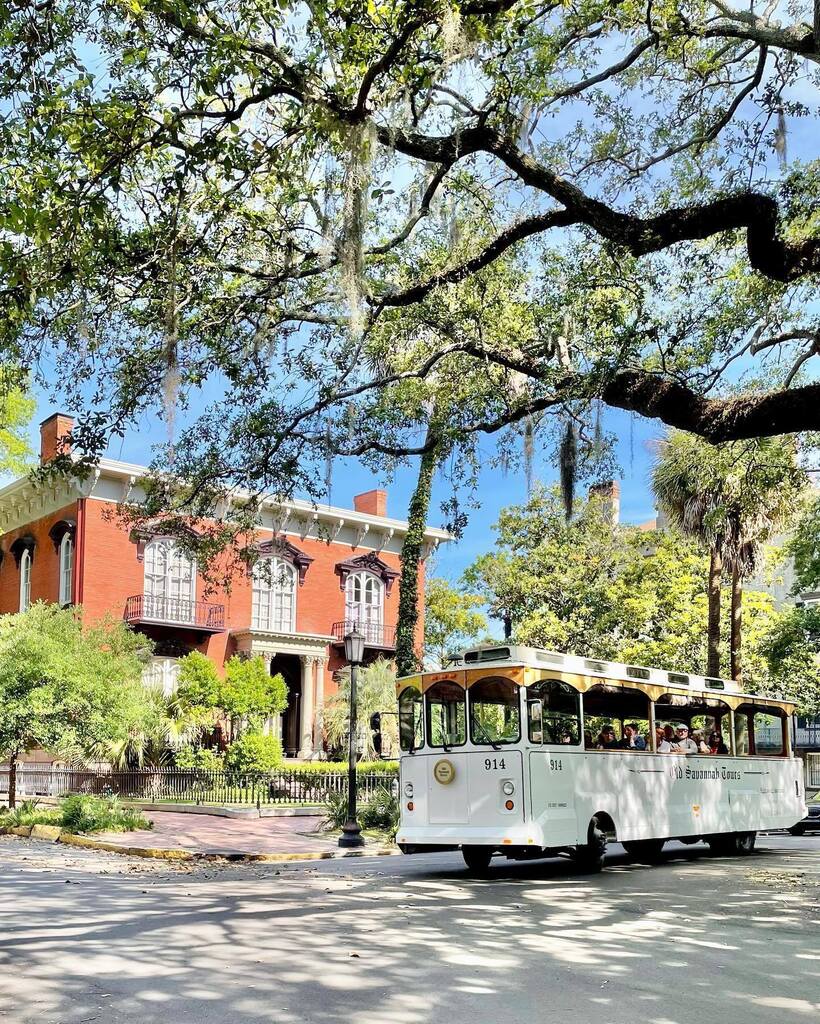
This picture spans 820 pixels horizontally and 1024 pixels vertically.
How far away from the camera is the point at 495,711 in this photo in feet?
49.5

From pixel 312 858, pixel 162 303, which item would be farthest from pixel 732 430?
pixel 312 858

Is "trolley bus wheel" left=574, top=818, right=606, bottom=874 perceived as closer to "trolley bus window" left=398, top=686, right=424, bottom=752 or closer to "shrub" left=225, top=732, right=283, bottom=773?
"trolley bus window" left=398, top=686, right=424, bottom=752

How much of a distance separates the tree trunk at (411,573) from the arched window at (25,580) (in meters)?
22.1

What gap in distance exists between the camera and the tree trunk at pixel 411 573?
22.7 meters

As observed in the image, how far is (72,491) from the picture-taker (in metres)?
36.9

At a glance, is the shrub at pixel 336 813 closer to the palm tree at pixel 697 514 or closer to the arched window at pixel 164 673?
the palm tree at pixel 697 514

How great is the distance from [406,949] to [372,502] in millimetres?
39518

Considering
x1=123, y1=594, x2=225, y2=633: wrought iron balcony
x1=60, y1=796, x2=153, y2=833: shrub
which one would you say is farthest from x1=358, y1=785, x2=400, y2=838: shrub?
x1=123, y1=594, x2=225, y2=633: wrought iron balcony

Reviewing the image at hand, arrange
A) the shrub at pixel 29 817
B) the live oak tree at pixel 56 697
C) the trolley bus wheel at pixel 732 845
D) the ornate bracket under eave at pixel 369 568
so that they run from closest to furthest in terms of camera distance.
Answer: the trolley bus wheel at pixel 732 845, the shrub at pixel 29 817, the live oak tree at pixel 56 697, the ornate bracket under eave at pixel 369 568

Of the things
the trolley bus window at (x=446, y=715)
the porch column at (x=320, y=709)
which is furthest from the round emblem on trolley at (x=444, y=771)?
the porch column at (x=320, y=709)

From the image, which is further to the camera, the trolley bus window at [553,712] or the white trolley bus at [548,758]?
the trolley bus window at [553,712]

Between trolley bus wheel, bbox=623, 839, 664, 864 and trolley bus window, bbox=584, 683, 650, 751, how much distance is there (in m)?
2.31

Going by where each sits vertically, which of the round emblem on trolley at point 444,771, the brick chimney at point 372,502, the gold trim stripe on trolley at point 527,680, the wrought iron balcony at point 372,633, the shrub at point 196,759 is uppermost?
the brick chimney at point 372,502

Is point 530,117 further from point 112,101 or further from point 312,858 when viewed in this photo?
point 312,858
